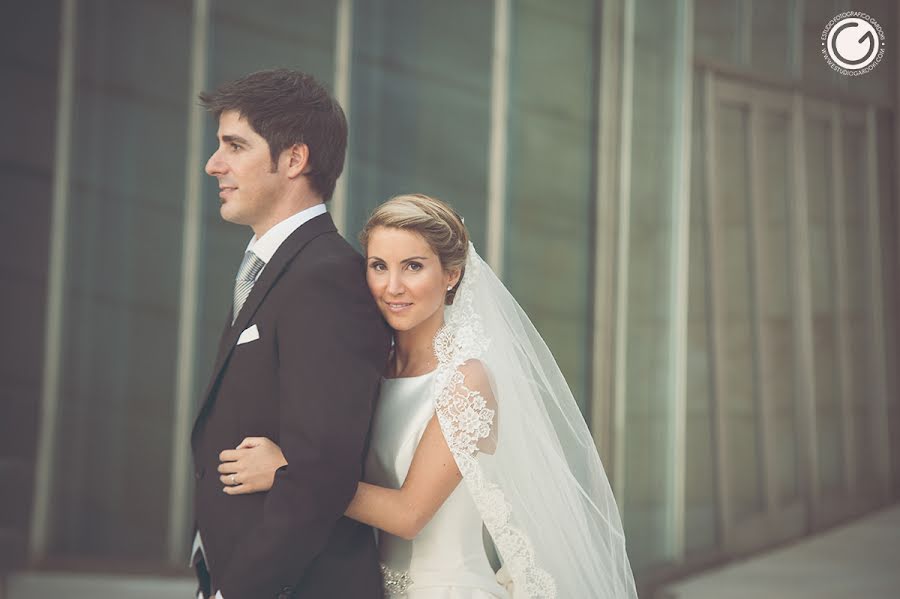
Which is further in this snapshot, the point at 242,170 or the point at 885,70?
the point at 885,70

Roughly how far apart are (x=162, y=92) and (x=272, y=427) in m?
4.67

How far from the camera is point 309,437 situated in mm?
2014

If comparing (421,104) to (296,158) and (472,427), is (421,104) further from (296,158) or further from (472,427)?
(472,427)

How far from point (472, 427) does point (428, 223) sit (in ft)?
1.48

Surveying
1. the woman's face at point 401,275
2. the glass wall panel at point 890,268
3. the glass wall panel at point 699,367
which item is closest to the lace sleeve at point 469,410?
the woman's face at point 401,275

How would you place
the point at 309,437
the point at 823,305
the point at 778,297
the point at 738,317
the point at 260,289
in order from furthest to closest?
the point at 823,305, the point at 778,297, the point at 738,317, the point at 260,289, the point at 309,437

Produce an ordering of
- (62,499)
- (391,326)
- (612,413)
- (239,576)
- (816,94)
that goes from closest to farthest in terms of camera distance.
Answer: (239,576)
(391,326)
(62,499)
(612,413)
(816,94)

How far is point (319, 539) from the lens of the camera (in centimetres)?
204

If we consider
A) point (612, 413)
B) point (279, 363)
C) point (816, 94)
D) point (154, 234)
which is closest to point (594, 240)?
point (612, 413)

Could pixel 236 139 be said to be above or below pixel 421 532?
above

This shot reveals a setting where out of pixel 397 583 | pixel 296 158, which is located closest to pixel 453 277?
pixel 296 158

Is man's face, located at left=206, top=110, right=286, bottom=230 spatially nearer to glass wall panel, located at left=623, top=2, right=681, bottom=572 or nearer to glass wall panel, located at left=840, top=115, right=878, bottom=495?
glass wall panel, located at left=623, top=2, right=681, bottom=572

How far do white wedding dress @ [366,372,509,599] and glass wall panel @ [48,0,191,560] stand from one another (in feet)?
13.8

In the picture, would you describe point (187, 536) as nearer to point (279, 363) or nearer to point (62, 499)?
point (62, 499)
